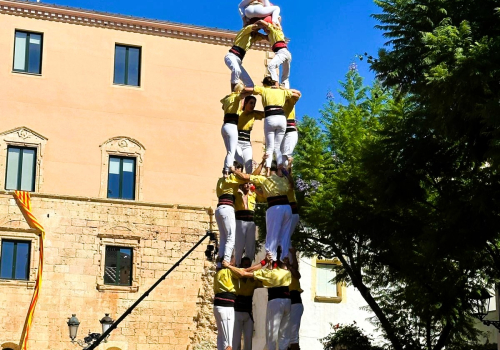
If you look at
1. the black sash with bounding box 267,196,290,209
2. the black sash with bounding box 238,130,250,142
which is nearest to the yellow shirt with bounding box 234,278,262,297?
the black sash with bounding box 267,196,290,209

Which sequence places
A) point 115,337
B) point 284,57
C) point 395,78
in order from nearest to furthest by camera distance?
point 284,57
point 395,78
point 115,337

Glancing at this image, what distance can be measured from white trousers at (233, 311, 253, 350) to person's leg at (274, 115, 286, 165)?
3107 mm

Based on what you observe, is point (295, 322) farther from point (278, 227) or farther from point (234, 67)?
point (234, 67)

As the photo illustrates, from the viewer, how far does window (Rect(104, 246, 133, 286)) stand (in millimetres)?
33656

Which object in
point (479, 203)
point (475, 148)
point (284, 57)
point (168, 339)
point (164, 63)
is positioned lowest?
point (168, 339)

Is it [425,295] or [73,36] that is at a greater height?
[73,36]

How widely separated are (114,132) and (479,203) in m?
18.0

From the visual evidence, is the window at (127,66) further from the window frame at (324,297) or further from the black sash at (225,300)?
the black sash at (225,300)

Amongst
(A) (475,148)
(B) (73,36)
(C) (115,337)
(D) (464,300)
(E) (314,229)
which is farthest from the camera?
(B) (73,36)

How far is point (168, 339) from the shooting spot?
33812mm

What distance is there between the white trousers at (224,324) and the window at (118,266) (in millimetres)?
16787

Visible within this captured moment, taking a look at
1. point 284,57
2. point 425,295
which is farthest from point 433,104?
point 425,295

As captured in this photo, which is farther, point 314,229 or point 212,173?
point 212,173

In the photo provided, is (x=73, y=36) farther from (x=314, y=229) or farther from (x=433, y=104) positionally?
(x=433, y=104)
